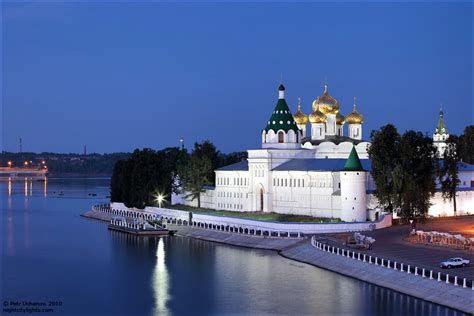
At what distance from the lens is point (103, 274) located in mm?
46062

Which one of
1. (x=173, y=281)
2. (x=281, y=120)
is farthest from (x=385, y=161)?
(x=173, y=281)

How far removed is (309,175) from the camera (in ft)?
204

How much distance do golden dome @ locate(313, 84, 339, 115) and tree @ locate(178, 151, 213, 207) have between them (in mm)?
9815

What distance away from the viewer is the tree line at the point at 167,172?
244 feet

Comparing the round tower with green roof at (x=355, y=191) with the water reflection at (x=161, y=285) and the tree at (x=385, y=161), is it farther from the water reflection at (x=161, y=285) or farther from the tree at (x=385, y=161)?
the water reflection at (x=161, y=285)

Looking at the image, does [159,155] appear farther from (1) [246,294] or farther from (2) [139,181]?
(1) [246,294]

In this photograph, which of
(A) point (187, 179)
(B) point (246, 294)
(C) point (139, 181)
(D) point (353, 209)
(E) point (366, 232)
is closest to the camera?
(B) point (246, 294)

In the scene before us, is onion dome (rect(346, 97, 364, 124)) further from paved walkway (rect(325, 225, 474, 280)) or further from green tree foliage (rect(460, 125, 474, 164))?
paved walkway (rect(325, 225, 474, 280))

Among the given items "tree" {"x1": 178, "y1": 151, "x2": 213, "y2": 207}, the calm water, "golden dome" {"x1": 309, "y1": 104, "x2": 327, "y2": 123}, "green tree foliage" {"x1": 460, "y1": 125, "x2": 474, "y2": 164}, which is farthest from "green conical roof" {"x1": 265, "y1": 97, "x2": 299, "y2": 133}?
"green tree foliage" {"x1": 460, "y1": 125, "x2": 474, "y2": 164}

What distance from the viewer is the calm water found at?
3638 cm

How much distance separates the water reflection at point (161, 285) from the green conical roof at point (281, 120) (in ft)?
55.8

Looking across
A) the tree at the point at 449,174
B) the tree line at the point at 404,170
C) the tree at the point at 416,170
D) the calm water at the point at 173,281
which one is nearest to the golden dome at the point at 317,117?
the tree at the point at 449,174

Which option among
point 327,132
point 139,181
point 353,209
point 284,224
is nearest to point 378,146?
point 353,209

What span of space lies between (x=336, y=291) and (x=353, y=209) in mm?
17619
